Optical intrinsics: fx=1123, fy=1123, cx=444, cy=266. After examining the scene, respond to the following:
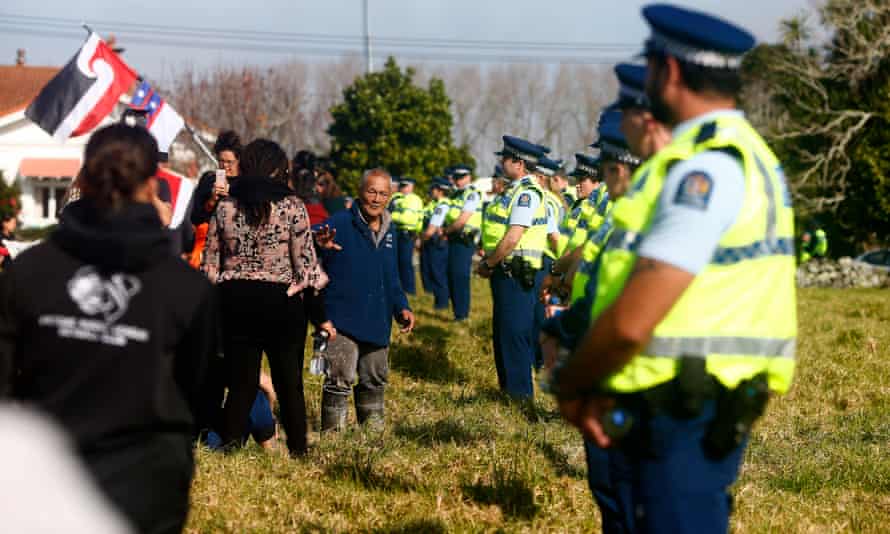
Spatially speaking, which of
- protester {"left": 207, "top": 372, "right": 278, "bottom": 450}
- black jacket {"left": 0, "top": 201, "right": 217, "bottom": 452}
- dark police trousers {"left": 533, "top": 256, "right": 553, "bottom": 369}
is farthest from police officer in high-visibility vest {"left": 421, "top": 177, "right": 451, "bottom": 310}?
black jacket {"left": 0, "top": 201, "right": 217, "bottom": 452}

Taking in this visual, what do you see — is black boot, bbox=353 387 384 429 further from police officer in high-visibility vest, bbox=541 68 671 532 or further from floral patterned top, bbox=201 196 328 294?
police officer in high-visibility vest, bbox=541 68 671 532

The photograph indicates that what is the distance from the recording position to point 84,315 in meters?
3.06

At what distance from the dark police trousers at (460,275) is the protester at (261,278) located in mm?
8743

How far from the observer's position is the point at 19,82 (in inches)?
2488

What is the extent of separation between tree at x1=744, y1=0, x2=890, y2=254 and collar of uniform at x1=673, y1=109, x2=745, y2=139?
2907 centimetres

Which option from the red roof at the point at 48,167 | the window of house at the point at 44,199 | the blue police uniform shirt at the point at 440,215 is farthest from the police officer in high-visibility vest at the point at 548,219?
the window of house at the point at 44,199

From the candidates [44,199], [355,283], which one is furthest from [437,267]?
[44,199]

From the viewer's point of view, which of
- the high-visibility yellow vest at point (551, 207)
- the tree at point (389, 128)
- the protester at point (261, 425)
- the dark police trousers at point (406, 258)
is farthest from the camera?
the tree at point (389, 128)

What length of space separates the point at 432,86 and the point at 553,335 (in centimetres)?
3388

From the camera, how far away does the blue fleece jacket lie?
7602 millimetres

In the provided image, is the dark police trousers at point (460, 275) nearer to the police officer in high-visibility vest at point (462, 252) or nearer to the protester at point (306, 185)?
the police officer in high-visibility vest at point (462, 252)

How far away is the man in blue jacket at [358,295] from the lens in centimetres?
761

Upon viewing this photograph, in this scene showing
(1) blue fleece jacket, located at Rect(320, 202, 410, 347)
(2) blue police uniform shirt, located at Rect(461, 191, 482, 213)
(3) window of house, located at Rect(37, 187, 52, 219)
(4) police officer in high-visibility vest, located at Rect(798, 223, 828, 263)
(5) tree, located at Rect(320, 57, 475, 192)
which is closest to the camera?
(4) police officer in high-visibility vest, located at Rect(798, 223, 828, 263)

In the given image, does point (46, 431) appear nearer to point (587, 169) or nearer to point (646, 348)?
point (646, 348)
